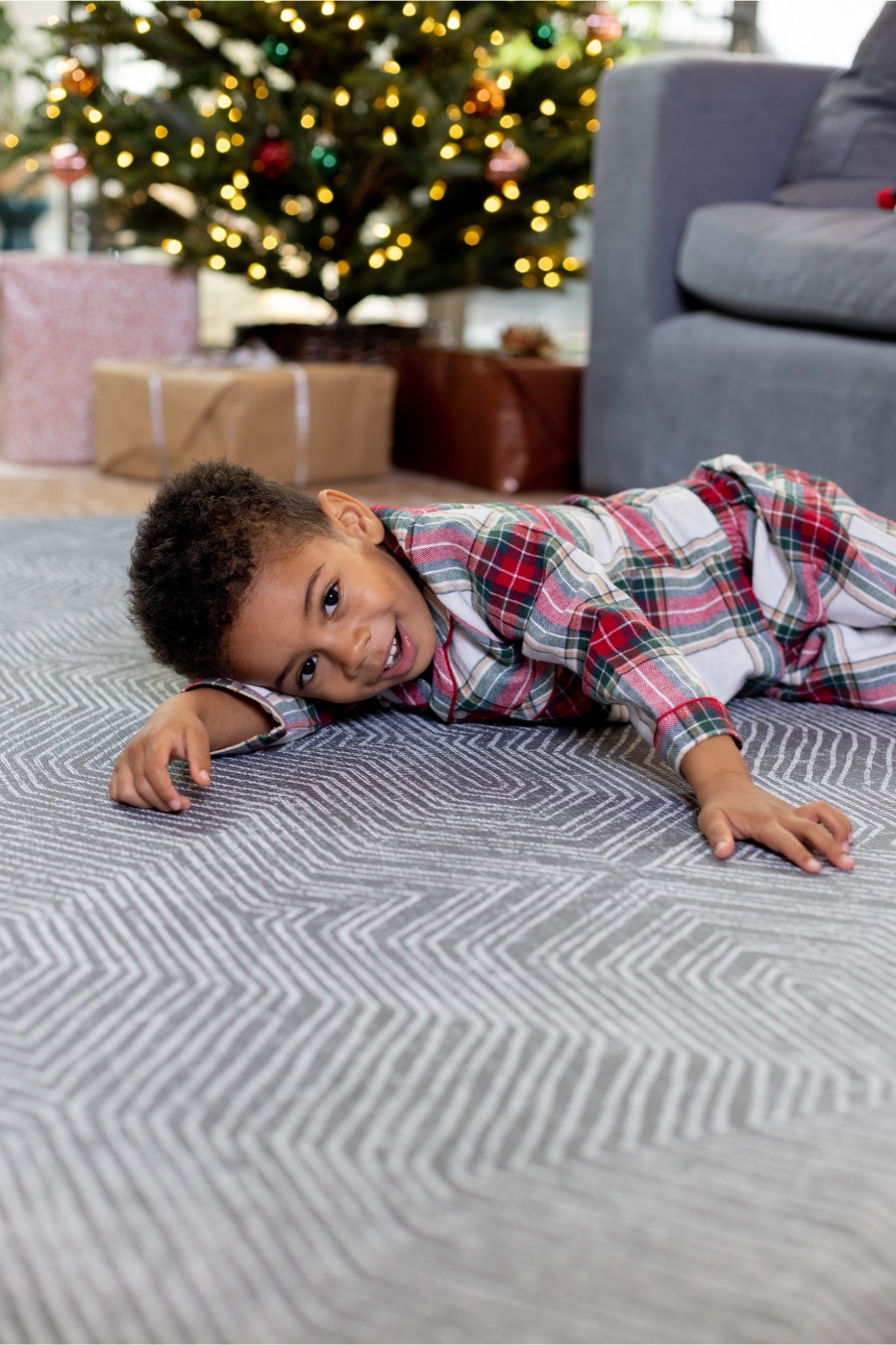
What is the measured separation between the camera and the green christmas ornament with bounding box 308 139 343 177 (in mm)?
2336

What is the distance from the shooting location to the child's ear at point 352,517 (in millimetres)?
971

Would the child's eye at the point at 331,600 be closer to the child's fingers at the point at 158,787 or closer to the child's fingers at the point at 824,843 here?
the child's fingers at the point at 158,787

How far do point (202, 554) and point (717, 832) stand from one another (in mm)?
382

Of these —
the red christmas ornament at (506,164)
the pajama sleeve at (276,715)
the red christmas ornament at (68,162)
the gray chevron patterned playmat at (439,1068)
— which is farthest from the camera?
the red christmas ornament at (68,162)

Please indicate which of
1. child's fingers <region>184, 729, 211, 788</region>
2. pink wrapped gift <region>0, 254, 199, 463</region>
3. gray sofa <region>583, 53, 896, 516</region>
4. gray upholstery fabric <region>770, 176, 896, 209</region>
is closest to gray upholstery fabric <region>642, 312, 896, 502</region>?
gray sofa <region>583, 53, 896, 516</region>

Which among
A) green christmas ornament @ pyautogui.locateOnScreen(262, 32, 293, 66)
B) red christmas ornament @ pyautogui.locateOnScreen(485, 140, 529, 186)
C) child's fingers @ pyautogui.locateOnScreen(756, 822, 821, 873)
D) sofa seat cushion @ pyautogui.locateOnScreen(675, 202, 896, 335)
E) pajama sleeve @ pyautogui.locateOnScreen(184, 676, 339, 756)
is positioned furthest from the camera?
red christmas ornament @ pyautogui.locateOnScreen(485, 140, 529, 186)

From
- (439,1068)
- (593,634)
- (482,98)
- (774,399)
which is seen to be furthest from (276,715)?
(482,98)

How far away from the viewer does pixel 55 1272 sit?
17.0 inches

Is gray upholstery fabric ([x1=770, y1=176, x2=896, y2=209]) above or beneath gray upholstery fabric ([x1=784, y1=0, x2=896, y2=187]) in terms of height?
beneath

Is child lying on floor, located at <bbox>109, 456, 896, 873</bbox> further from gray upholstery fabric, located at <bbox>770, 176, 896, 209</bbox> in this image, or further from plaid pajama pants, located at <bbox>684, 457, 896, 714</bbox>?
gray upholstery fabric, located at <bbox>770, 176, 896, 209</bbox>

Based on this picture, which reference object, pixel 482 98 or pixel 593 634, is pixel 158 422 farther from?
pixel 593 634

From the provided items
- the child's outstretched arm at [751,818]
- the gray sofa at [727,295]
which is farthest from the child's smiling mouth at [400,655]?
the gray sofa at [727,295]

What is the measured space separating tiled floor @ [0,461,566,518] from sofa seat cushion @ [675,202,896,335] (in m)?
0.58

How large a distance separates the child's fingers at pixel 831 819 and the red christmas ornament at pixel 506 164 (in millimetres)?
1839
